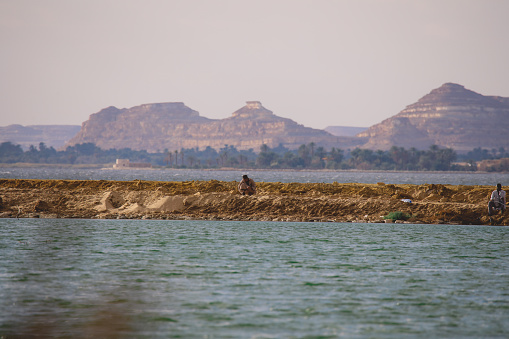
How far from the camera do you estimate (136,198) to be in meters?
39.2

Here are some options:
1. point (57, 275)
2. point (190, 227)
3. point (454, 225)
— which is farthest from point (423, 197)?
point (57, 275)

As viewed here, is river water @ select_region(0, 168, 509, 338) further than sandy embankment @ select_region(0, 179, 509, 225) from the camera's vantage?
No

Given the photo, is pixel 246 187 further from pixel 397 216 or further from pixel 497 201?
pixel 497 201

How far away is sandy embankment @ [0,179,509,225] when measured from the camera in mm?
36406

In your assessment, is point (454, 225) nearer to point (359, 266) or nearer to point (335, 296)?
point (359, 266)

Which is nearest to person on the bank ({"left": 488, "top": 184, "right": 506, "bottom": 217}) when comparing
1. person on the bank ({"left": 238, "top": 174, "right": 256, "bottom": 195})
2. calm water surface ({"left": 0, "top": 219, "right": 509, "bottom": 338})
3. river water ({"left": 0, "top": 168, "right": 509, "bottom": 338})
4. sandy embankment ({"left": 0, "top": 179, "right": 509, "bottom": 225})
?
sandy embankment ({"left": 0, "top": 179, "right": 509, "bottom": 225})

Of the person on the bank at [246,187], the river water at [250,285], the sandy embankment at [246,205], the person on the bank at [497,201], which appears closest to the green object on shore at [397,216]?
the sandy embankment at [246,205]

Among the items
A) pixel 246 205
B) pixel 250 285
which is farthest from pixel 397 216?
pixel 250 285

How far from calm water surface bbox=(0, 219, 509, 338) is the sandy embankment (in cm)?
704

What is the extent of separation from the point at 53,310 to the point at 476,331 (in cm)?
819

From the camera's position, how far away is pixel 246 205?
38062 millimetres

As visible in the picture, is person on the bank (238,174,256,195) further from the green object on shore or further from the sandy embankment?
the green object on shore

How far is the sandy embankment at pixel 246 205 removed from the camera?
36.4 m

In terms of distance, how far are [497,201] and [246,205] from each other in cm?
1295
